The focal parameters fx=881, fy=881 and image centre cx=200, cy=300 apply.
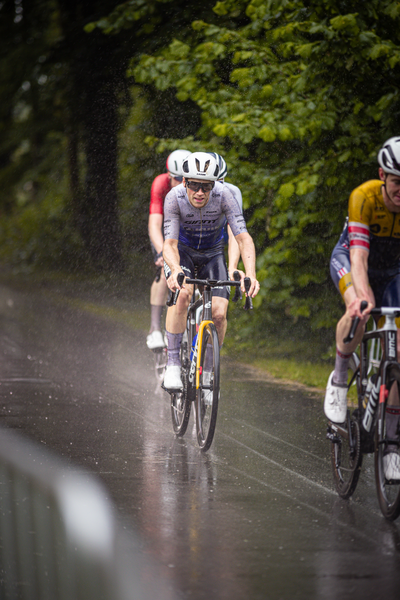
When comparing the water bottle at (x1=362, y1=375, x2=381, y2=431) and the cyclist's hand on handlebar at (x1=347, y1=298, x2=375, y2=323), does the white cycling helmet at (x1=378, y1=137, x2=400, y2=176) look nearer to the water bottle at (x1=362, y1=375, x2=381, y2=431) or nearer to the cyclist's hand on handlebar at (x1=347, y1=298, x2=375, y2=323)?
the cyclist's hand on handlebar at (x1=347, y1=298, x2=375, y2=323)

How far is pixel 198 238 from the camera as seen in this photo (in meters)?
7.06

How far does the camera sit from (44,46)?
23.6 meters

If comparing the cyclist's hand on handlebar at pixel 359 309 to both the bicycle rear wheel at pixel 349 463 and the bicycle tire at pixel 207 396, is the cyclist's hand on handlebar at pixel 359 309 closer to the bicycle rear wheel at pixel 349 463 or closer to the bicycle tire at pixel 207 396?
the bicycle rear wheel at pixel 349 463

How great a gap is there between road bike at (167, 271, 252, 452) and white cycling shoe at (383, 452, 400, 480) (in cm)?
165

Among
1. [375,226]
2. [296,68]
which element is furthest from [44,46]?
[375,226]

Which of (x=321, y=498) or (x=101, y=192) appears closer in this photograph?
(x=321, y=498)

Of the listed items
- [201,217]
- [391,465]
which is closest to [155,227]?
[201,217]

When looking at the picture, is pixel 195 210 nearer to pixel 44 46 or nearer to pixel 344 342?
pixel 344 342

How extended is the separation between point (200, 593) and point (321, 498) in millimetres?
1754

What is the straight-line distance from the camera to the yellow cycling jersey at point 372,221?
5102 millimetres

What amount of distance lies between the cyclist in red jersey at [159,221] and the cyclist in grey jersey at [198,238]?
1359 mm

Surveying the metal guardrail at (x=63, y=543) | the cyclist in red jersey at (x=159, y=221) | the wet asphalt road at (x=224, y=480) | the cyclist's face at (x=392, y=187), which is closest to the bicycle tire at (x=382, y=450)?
the wet asphalt road at (x=224, y=480)

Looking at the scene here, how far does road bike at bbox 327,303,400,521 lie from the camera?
4.89 m

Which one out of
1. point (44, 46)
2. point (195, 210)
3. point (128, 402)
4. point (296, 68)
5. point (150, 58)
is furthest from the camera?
point (44, 46)
